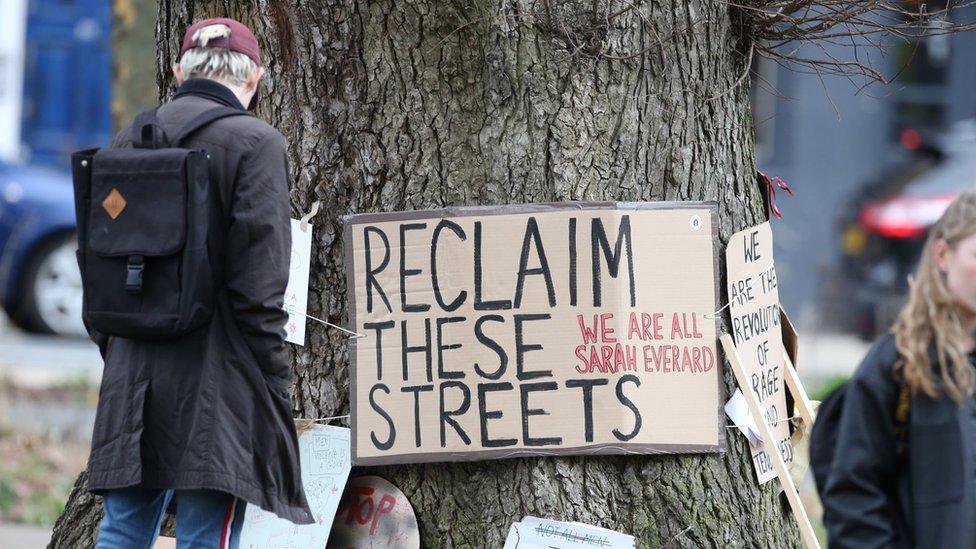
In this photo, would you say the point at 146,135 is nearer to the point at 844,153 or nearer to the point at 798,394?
the point at 798,394

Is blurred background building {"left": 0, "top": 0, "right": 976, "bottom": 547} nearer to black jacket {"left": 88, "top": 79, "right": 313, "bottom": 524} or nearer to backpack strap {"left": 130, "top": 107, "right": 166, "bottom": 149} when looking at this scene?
black jacket {"left": 88, "top": 79, "right": 313, "bottom": 524}

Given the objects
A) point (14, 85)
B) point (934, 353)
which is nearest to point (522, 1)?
point (934, 353)

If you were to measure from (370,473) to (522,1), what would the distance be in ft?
4.73

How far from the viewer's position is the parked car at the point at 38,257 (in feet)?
33.7

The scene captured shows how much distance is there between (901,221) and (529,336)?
8.01m

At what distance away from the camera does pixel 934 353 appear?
2.52 meters

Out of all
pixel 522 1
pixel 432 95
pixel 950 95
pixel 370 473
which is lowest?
pixel 370 473

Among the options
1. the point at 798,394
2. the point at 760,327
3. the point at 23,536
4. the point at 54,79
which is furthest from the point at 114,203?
the point at 54,79

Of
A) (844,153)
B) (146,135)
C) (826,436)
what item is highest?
(844,153)

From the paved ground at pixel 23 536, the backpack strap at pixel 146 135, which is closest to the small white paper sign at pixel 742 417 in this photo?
the backpack strap at pixel 146 135

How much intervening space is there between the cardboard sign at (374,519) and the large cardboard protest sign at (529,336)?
123 mm

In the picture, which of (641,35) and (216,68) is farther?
(641,35)

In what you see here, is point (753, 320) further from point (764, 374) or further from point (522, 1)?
point (522, 1)

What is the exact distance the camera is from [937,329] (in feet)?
8.30
